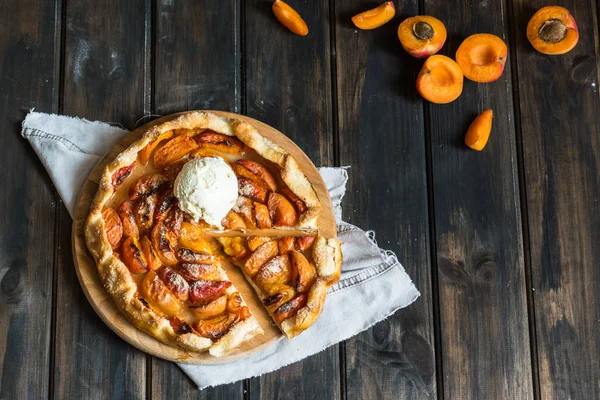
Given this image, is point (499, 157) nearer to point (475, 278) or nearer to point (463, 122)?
point (463, 122)

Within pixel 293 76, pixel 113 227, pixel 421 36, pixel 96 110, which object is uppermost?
pixel 421 36

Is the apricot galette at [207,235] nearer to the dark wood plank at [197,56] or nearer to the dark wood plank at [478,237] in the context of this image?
the dark wood plank at [197,56]

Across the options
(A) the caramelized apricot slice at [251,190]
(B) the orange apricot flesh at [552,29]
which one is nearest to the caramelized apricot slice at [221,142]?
(A) the caramelized apricot slice at [251,190]

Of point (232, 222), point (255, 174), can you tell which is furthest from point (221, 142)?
point (232, 222)

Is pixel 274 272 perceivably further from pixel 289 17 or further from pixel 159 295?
pixel 289 17

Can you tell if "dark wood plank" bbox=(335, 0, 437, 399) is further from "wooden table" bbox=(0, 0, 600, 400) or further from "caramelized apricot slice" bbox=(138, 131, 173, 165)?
"caramelized apricot slice" bbox=(138, 131, 173, 165)

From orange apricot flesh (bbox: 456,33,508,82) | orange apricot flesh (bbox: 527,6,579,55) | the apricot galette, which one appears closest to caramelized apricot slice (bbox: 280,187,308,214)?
the apricot galette
